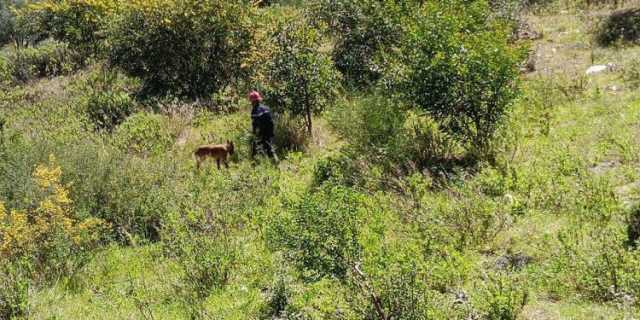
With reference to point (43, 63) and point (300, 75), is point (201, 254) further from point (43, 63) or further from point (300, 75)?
point (43, 63)

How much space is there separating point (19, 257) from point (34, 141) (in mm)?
3364

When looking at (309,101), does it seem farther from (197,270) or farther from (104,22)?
(104,22)

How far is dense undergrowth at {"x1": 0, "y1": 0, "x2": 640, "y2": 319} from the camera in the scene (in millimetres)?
4176

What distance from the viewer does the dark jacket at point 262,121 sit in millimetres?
9312

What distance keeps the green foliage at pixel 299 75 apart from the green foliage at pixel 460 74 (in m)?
2.28

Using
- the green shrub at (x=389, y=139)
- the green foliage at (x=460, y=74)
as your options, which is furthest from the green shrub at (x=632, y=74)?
the green shrub at (x=389, y=139)

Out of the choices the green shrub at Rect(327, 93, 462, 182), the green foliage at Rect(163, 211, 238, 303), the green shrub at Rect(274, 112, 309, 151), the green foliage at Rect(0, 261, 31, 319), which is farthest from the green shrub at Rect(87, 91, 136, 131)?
the green foliage at Rect(0, 261, 31, 319)

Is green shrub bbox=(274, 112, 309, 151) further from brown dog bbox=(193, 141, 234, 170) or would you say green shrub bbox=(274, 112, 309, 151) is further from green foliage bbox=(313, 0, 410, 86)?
green foliage bbox=(313, 0, 410, 86)

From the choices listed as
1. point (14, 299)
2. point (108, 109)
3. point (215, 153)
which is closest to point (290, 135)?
point (215, 153)

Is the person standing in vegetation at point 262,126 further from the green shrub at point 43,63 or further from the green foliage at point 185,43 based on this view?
the green shrub at point 43,63

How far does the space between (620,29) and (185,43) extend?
10014 mm

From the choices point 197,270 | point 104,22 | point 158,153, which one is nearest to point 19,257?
point 197,270

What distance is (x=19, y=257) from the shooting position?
238 inches

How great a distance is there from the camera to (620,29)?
12.2m
